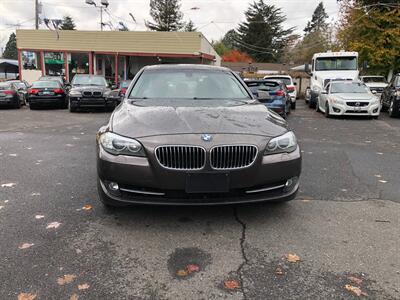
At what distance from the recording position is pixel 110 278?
116 inches

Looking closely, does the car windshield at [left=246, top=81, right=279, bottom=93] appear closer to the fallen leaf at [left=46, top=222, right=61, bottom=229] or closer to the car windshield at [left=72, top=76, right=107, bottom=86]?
the car windshield at [left=72, top=76, right=107, bottom=86]

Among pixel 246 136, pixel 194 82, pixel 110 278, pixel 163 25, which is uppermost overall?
pixel 163 25

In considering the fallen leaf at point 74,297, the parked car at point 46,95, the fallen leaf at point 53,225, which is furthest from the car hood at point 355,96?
the fallen leaf at point 74,297

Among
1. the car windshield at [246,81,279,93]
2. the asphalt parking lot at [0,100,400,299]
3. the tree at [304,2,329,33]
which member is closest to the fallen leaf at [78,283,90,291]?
the asphalt parking lot at [0,100,400,299]

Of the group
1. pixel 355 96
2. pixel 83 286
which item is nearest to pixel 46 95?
pixel 355 96

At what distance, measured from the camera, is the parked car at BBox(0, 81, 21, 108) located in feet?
58.6

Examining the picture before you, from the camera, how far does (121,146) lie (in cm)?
366

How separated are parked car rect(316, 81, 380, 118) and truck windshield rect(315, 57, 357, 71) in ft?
15.6

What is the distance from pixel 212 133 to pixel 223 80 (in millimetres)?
2007

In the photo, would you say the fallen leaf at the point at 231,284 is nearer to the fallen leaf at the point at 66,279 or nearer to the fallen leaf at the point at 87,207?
the fallen leaf at the point at 66,279

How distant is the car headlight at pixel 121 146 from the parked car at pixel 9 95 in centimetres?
1624

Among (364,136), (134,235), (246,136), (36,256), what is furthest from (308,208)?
(364,136)

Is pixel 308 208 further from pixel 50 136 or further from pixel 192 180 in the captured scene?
pixel 50 136

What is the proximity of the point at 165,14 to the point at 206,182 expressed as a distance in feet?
223
